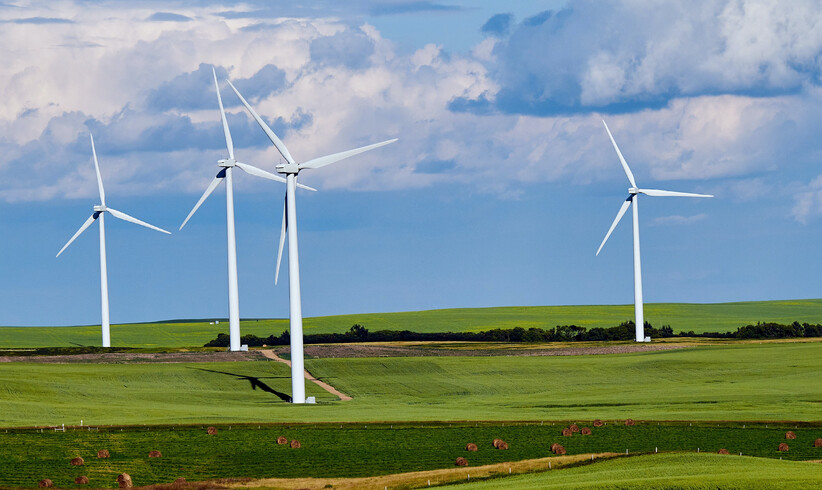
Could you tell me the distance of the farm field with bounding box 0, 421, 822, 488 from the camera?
179 ft

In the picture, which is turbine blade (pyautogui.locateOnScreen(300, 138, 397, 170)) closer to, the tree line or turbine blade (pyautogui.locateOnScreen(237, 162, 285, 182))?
turbine blade (pyautogui.locateOnScreen(237, 162, 285, 182))

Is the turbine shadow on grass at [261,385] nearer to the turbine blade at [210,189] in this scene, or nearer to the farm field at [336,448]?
the turbine blade at [210,189]

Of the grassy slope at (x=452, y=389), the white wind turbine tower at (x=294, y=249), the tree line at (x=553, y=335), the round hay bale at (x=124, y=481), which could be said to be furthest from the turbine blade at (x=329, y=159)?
the tree line at (x=553, y=335)

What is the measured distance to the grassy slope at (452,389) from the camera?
78188mm

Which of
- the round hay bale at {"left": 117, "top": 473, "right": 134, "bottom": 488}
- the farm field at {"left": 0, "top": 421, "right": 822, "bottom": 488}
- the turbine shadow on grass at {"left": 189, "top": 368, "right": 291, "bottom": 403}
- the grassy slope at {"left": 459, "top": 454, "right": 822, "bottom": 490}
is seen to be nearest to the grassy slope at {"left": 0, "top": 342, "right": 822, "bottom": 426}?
the turbine shadow on grass at {"left": 189, "top": 368, "right": 291, "bottom": 403}

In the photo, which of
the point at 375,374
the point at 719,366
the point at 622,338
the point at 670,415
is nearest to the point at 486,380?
the point at 375,374

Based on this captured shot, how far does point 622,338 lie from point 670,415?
79.8 m

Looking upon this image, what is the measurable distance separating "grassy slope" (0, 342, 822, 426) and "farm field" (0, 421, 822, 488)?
5.52 meters

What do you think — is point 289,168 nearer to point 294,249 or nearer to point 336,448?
point 294,249

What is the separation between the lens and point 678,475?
148 ft

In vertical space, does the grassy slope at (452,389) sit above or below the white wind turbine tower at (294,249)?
below

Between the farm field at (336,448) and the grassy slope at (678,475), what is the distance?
0.21 m

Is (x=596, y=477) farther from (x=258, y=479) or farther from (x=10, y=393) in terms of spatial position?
(x=10, y=393)

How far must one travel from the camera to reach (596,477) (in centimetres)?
4694
